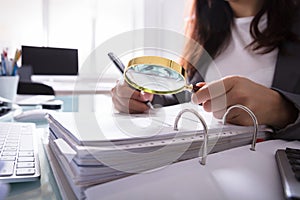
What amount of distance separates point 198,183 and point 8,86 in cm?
84

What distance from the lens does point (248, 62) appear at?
744 millimetres

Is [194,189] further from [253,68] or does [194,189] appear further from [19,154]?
[253,68]

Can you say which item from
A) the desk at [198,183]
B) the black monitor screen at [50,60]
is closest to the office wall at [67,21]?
the black monitor screen at [50,60]

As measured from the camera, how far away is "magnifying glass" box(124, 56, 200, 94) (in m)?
0.32

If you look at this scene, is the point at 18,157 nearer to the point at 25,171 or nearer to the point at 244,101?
the point at 25,171

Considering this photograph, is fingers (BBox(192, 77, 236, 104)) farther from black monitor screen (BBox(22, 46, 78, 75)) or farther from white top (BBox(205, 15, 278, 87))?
black monitor screen (BBox(22, 46, 78, 75))

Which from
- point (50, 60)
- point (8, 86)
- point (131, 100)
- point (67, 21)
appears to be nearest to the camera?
point (131, 100)

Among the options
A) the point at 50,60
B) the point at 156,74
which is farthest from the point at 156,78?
the point at 50,60

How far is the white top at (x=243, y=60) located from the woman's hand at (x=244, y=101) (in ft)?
0.84

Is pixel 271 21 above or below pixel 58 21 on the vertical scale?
below

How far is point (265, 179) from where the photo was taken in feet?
0.78

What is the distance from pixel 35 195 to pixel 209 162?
0.60 ft

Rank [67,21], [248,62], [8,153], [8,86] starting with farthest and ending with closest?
1. [67,21]
2. [8,86]
3. [248,62]
4. [8,153]

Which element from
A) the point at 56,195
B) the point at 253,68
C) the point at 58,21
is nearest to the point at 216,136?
the point at 56,195
